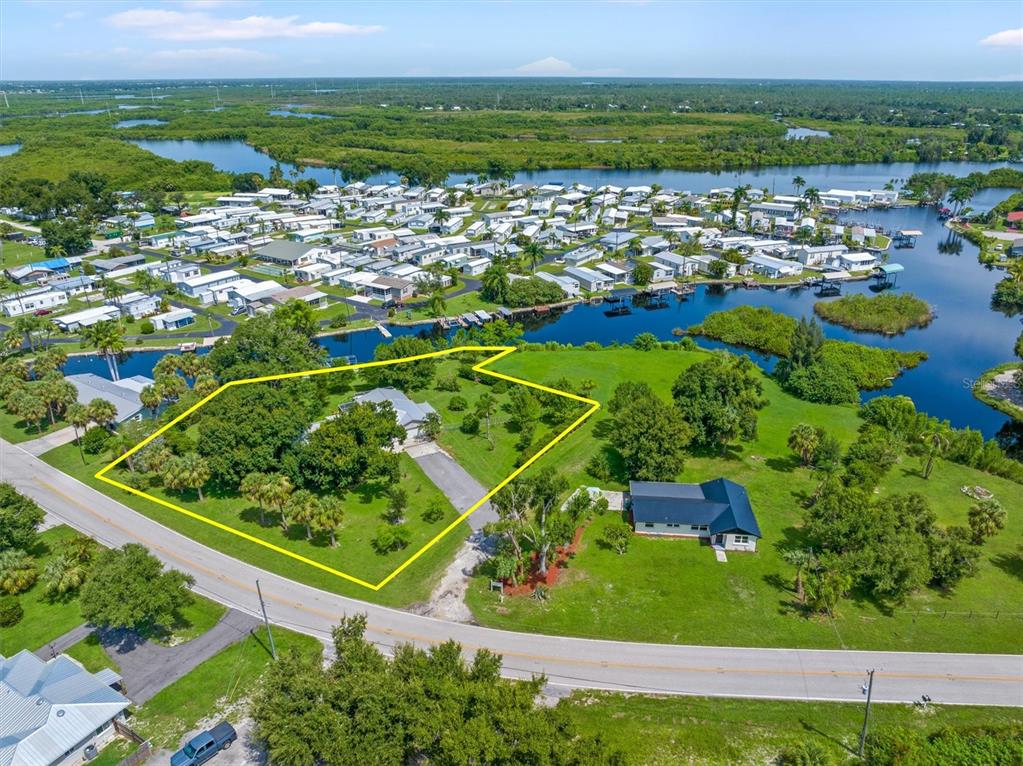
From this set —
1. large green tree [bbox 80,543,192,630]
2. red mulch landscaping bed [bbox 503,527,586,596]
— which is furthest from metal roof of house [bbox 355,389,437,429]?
large green tree [bbox 80,543,192,630]

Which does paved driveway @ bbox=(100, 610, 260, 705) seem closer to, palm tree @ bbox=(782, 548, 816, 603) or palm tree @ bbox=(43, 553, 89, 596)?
palm tree @ bbox=(43, 553, 89, 596)

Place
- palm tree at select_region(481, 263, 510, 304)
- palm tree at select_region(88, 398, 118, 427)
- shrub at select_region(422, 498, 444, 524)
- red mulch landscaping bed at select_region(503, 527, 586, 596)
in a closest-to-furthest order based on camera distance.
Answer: red mulch landscaping bed at select_region(503, 527, 586, 596) → shrub at select_region(422, 498, 444, 524) → palm tree at select_region(88, 398, 118, 427) → palm tree at select_region(481, 263, 510, 304)

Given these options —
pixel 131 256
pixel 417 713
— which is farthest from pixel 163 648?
pixel 131 256

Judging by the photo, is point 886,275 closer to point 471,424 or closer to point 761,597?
point 471,424

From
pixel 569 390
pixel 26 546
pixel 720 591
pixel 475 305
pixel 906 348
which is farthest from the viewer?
pixel 475 305

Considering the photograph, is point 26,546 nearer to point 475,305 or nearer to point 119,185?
point 475,305

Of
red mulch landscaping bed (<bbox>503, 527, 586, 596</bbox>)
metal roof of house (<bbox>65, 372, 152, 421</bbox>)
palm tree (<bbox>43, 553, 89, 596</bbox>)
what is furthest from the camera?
metal roof of house (<bbox>65, 372, 152, 421</bbox>)
